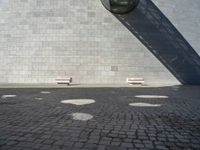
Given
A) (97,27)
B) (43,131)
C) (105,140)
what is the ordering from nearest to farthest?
(105,140) < (43,131) < (97,27)

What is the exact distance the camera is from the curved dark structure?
64.0 ft

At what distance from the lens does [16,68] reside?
20719mm

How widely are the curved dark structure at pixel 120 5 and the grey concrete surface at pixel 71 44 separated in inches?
18.3

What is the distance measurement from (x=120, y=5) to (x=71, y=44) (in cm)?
441

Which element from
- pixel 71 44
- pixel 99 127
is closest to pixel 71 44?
pixel 71 44

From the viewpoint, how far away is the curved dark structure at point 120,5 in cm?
1950

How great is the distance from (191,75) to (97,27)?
8007 mm

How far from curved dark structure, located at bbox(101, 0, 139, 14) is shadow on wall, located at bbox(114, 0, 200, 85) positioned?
1.41ft

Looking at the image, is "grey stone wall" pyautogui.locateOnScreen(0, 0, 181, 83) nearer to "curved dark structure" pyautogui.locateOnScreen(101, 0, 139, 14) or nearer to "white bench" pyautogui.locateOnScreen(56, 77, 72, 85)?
"curved dark structure" pyautogui.locateOnScreen(101, 0, 139, 14)

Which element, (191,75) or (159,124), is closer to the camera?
(159,124)

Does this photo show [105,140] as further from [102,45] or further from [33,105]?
[102,45]

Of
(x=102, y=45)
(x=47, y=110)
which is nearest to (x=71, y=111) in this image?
(x=47, y=110)

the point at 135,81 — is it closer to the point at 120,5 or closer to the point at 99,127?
the point at 120,5

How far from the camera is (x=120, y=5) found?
19.8 metres
